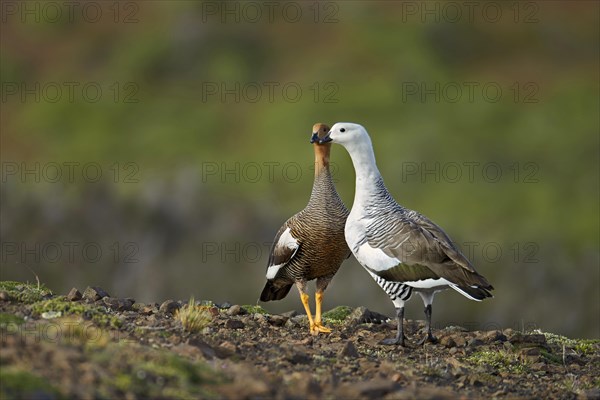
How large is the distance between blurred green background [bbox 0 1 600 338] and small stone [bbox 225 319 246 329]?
12459mm

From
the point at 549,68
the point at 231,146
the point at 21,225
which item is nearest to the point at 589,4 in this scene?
the point at 549,68

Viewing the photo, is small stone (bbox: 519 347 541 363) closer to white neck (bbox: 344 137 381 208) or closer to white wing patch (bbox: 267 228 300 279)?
white neck (bbox: 344 137 381 208)

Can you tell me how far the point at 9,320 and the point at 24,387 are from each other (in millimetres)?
2275

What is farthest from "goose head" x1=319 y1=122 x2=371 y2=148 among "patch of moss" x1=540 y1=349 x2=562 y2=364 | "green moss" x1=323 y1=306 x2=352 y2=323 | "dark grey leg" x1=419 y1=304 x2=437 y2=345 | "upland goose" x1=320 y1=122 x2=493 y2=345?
"patch of moss" x1=540 y1=349 x2=562 y2=364

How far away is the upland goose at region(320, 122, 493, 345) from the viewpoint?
12031 millimetres

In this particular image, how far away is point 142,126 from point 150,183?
16.8 metres

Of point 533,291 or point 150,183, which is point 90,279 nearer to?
point 150,183

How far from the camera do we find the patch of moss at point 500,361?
476 inches

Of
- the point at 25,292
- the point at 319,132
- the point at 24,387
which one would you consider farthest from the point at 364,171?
the point at 24,387

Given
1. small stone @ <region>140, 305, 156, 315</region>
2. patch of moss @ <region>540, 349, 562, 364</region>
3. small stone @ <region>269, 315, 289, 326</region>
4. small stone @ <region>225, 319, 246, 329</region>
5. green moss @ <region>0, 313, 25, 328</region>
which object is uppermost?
green moss @ <region>0, 313, 25, 328</region>

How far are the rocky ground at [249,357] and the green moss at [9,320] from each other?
0.08 feet

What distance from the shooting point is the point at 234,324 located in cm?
1247

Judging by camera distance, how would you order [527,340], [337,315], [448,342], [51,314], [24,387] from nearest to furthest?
[24,387] < [51,314] < [448,342] < [527,340] < [337,315]

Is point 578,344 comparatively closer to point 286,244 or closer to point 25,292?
point 286,244
